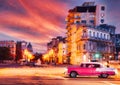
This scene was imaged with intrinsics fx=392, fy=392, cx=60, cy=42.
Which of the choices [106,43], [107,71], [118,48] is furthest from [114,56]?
[107,71]

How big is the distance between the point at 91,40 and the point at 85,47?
10.5 ft

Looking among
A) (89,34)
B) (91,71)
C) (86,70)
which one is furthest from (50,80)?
(89,34)

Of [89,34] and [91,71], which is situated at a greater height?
[89,34]

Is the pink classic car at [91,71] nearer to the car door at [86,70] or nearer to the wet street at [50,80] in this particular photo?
the car door at [86,70]

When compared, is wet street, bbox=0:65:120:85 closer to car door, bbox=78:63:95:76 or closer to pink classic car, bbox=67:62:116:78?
pink classic car, bbox=67:62:116:78

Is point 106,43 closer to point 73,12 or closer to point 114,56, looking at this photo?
point 114,56

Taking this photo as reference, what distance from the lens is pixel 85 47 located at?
131 m

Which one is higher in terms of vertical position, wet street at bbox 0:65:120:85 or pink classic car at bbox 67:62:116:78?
pink classic car at bbox 67:62:116:78

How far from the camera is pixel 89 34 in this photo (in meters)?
131

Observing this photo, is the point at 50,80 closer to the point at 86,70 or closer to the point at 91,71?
the point at 86,70

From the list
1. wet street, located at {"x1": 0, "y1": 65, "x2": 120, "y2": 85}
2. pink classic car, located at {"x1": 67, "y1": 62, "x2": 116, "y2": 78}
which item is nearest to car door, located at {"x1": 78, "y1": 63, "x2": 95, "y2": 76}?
pink classic car, located at {"x1": 67, "y1": 62, "x2": 116, "y2": 78}

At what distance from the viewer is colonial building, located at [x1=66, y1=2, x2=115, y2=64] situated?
131125 millimetres

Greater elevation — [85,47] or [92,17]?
[92,17]

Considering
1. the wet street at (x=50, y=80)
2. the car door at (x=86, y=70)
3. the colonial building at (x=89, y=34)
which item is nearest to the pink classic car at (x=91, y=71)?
the car door at (x=86, y=70)
